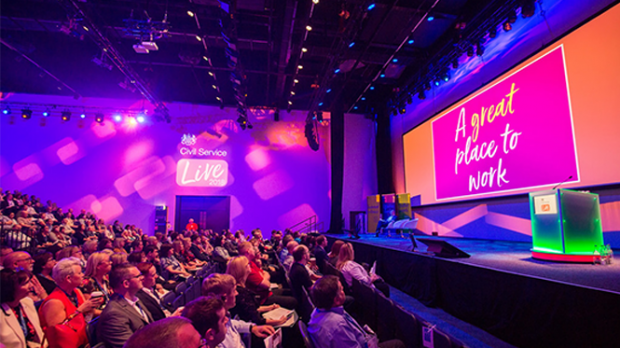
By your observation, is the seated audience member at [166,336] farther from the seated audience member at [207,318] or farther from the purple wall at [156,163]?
the purple wall at [156,163]

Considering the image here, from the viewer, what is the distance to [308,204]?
46.4 feet

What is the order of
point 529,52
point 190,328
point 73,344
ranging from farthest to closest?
point 529,52
point 73,344
point 190,328

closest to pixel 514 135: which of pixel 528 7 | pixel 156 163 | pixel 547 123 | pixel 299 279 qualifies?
pixel 547 123

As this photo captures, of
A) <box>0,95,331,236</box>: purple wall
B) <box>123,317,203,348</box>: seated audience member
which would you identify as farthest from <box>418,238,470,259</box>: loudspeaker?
<box>0,95,331,236</box>: purple wall

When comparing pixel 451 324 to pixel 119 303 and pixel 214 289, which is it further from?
pixel 119 303

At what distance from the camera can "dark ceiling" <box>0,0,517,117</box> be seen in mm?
7824

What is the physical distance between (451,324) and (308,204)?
34.6 ft

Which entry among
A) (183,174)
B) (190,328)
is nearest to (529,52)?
(190,328)

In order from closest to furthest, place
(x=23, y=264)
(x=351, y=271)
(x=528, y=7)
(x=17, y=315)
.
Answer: (x=17, y=315)
(x=23, y=264)
(x=351, y=271)
(x=528, y=7)

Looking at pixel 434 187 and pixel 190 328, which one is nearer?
pixel 190 328

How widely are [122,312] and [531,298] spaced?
131 inches

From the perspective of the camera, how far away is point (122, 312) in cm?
214

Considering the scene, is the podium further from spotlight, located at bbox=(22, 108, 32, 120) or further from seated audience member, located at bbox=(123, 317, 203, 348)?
spotlight, located at bbox=(22, 108, 32, 120)

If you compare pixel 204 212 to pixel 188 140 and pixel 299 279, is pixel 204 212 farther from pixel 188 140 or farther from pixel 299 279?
pixel 299 279
